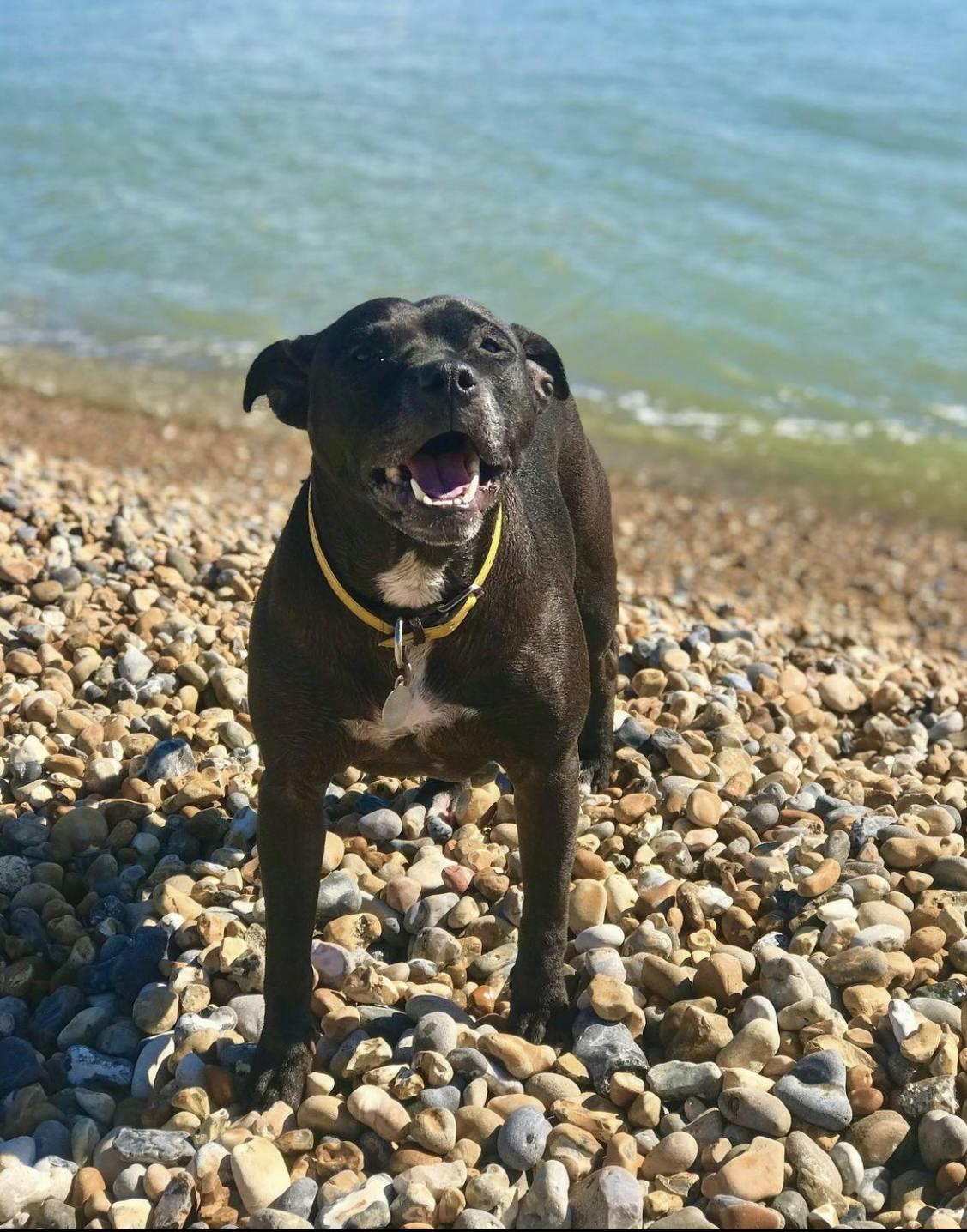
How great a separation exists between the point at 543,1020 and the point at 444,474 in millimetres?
1496

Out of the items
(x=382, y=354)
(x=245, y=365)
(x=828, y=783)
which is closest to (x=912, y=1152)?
(x=828, y=783)

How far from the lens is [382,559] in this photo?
3.39 meters

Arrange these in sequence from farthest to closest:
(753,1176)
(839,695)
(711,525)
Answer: (711,525)
(839,695)
(753,1176)

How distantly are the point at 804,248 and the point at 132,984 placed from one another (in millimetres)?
13392

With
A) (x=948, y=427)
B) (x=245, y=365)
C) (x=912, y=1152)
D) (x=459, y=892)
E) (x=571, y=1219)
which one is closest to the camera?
(x=571, y=1219)

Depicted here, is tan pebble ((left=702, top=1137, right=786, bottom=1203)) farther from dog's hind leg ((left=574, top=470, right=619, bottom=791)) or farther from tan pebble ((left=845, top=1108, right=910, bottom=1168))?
dog's hind leg ((left=574, top=470, right=619, bottom=791))

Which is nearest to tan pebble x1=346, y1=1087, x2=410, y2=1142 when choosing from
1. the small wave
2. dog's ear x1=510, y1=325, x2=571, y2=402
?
dog's ear x1=510, y1=325, x2=571, y2=402

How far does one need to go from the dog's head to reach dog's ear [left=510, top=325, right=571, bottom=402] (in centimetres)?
4

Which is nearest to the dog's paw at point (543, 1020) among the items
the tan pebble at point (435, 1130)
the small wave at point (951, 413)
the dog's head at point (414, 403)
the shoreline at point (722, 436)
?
the tan pebble at point (435, 1130)

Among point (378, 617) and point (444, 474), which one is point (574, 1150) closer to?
point (378, 617)

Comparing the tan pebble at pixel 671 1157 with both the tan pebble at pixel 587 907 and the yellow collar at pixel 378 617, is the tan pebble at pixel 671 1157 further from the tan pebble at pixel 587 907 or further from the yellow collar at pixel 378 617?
the yellow collar at pixel 378 617

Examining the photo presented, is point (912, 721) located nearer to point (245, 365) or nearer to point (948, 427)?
point (948, 427)

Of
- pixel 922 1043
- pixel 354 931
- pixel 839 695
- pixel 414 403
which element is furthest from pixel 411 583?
pixel 839 695

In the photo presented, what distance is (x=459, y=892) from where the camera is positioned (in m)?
4.27
